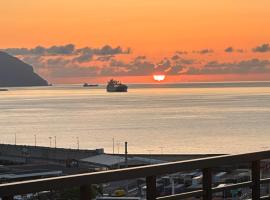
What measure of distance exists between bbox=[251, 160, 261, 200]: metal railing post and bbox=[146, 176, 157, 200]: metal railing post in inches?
47.2

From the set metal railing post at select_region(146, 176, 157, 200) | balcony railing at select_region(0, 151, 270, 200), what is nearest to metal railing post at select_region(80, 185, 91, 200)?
balcony railing at select_region(0, 151, 270, 200)

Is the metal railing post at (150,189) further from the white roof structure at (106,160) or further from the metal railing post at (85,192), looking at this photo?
the white roof structure at (106,160)

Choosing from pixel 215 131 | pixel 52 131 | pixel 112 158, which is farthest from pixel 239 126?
pixel 112 158

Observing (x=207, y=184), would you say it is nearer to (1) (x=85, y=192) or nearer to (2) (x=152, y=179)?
(2) (x=152, y=179)

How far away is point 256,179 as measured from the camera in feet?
15.9

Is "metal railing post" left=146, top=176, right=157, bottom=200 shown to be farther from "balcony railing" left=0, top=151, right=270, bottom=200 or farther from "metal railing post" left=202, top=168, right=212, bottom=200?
"metal railing post" left=202, top=168, right=212, bottom=200

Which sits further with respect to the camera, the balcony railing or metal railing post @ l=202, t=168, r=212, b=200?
metal railing post @ l=202, t=168, r=212, b=200

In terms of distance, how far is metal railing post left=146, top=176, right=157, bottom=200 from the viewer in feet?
12.8

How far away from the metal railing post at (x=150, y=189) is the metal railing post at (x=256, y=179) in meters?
1.20

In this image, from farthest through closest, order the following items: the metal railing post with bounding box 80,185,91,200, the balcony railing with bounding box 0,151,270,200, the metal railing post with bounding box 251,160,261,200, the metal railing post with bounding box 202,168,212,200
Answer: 1. the metal railing post with bounding box 251,160,261,200
2. the metal railing post with bounding box 202,168,212,200
3. the metal railing post with bounding box 80,185,91,200
4. the balcony railing with bounding box 0,151,270,200

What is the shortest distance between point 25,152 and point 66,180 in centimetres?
5216

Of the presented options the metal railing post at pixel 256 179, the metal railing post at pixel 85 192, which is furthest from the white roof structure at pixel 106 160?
the metal railing post at pixel 85 192

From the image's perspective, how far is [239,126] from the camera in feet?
292

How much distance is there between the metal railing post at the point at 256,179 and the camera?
4.84m
